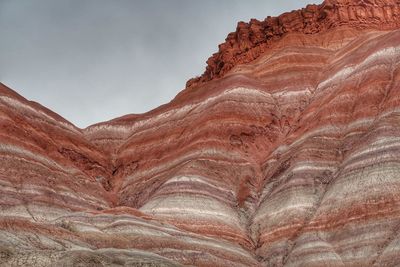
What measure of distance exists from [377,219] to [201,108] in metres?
34.6

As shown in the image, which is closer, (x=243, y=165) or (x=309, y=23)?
(x=243, y=165)

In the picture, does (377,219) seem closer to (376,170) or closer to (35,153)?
(376,170)

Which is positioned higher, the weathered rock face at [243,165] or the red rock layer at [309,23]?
the red rock layer at [309,23]

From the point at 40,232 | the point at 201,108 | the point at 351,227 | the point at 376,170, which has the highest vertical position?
the point at 201,108

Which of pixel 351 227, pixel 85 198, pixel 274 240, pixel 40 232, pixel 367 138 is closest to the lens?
pixel 40 232

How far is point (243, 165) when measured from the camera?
7369 centimetres

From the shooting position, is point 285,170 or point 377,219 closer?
point 377,219

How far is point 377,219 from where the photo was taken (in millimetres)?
54812

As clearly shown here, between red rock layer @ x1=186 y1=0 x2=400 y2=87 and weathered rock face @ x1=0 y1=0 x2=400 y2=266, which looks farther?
red rock layer @ x1=186 y1=0 x2=400 y2=87

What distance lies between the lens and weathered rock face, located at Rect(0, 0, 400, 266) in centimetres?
5291

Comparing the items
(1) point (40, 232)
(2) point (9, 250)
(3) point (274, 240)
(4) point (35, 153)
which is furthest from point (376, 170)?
(4) point (35, 153)

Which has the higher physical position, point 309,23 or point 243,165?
point 309,23

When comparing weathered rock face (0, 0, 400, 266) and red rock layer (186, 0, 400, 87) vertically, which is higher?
red rock layer (186, 0, 400, 87)

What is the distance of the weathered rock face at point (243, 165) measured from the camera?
174 feet
